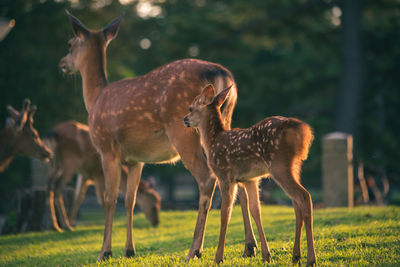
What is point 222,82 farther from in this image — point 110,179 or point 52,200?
point 52,200

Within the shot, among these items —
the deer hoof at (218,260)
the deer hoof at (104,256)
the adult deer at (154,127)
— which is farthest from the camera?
the deer hoof at (104,256)

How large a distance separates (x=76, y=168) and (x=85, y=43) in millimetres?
4218

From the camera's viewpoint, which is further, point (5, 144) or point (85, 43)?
point (5, 144)

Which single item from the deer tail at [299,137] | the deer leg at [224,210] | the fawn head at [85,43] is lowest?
A: the deer leg at [224,210]

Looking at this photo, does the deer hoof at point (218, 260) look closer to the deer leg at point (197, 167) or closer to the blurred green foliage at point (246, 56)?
the deer leg at point (197, 167)

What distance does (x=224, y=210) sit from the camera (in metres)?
5.91

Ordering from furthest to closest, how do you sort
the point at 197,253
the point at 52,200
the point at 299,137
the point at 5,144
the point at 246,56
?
the point at 246,56 → the point at 52,200 → the point at 5,144 → the point at 197,253 → the point at 299,137

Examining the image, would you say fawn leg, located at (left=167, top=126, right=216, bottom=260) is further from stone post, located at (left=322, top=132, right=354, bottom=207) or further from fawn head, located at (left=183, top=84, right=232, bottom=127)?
stone post, located at (left=322, top=132, right=354, bottom=207)

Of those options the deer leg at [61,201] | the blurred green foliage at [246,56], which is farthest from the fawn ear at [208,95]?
the blurred green foliage at [246,56]

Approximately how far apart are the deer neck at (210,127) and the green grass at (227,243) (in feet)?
4.54

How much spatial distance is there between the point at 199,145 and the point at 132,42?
865 inches

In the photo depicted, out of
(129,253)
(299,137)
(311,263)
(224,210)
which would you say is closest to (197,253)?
(224,210)

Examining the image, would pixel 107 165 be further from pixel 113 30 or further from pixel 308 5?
pixel 308 5

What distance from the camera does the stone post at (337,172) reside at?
1329cm
